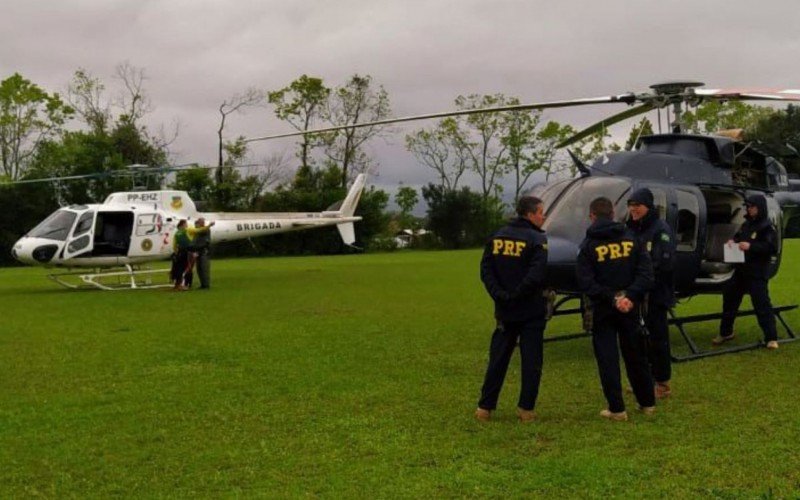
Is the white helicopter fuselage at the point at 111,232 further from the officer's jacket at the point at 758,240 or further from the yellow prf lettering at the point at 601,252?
the yellow prf lettering at the point at 601,252

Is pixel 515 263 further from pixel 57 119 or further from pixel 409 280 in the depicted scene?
pixel 57 119

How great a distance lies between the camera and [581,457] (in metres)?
4.91

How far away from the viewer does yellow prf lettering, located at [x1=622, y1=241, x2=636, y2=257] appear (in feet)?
19.1

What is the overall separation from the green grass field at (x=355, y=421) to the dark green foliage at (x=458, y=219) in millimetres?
43564

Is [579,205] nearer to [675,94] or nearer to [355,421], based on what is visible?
[675,94]

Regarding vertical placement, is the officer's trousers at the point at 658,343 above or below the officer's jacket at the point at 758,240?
below

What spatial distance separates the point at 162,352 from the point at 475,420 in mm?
4815

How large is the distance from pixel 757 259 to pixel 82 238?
1467cm

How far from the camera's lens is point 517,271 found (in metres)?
5.73

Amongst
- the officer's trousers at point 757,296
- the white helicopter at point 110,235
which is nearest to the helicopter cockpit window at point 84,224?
the white helicopter at point 110,235

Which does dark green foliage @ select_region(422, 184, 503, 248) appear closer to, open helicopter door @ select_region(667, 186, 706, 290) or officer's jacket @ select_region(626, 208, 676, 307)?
open helicopter door @ select_region(667, 186, 706, 290)

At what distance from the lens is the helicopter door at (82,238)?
18047mm

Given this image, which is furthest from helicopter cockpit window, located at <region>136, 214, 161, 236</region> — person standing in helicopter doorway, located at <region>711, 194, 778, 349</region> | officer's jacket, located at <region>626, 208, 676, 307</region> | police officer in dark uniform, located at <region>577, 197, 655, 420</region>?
police officer in dark uniform, located at <region>577, 197, 655, 420</region>

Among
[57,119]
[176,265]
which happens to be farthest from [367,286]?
[57,119]
